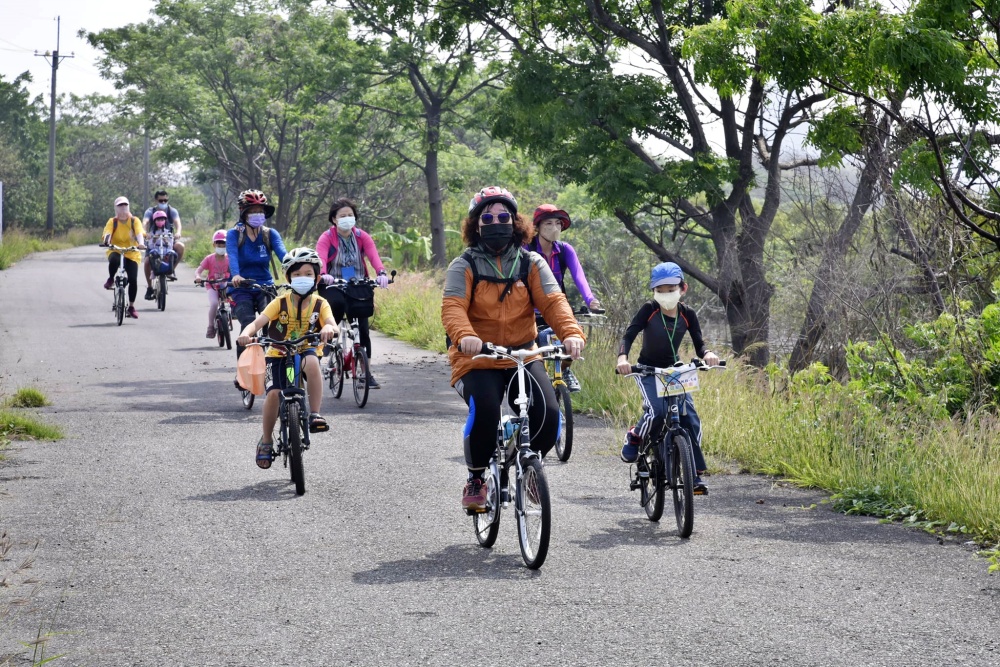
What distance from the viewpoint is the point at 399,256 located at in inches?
1433

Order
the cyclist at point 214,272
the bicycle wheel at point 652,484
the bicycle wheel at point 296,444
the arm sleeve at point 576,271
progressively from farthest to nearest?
the cyclist at point 214,272
the arm sleeve at point 576,271
the bicycle wheel at point 296,444
the bicycle wheel at point 652,484

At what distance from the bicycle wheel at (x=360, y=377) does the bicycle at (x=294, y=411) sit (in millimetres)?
3597

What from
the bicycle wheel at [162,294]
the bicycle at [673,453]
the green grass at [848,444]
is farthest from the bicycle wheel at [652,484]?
the bicycle wheel at [162,294]

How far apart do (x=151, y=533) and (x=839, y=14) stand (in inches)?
284

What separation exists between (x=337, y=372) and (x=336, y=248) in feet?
4.53

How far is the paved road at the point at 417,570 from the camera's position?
4.97 meters

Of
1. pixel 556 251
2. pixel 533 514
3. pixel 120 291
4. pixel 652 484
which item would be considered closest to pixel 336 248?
pixel 556 251

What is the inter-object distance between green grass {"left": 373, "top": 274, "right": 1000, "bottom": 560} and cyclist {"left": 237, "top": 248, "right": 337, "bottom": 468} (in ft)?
9.33

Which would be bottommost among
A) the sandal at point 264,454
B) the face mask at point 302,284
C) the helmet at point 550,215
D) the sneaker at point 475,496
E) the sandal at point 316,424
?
the sandal at point 264,454

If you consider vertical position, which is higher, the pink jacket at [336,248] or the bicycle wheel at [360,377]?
the pink jacket at [336,248]

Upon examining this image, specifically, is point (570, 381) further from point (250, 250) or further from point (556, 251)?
point (250, 250)

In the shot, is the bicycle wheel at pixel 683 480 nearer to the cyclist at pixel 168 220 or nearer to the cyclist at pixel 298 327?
the cyclist at pixel 298 327

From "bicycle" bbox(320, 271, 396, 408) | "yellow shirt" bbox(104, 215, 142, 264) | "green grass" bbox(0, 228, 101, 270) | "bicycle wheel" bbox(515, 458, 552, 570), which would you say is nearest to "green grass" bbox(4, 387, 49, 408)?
"bicycle" bbox(320, 271, 396, 408)

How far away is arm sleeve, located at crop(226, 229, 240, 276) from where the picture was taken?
11.8m
